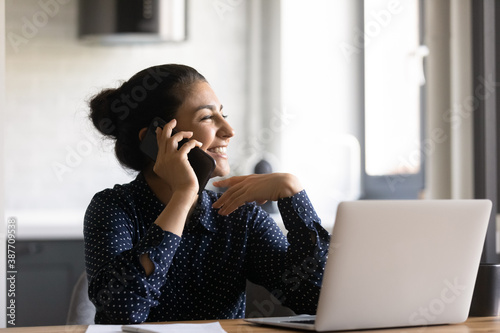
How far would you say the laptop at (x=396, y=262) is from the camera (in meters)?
1.09

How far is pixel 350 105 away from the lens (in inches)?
138

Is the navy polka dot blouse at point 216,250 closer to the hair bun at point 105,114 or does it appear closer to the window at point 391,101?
the hair bun at point 105,114

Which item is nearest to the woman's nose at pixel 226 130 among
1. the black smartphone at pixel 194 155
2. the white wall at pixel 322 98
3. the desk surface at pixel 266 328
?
the black smartphone at pixel 194 155

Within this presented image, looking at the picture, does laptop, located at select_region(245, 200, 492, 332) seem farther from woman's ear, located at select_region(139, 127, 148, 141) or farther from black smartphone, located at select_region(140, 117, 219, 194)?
woman's ear, located at select_region(139, 127, 148, 141)

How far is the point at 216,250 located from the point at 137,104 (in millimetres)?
422

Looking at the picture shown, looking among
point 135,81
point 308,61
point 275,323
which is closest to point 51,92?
point 308,61

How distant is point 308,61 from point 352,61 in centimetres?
26

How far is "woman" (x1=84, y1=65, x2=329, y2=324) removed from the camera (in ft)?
4.66

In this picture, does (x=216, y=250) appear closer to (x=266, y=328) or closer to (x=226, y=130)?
(x=226, y=130)

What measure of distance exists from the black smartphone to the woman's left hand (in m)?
0.06

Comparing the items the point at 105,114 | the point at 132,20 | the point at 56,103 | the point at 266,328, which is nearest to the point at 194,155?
the point at 105,114

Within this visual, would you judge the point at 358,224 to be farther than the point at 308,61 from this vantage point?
No

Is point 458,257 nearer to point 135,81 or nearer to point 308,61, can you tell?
point 135,81

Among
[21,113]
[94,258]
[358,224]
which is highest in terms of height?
[21,113]
